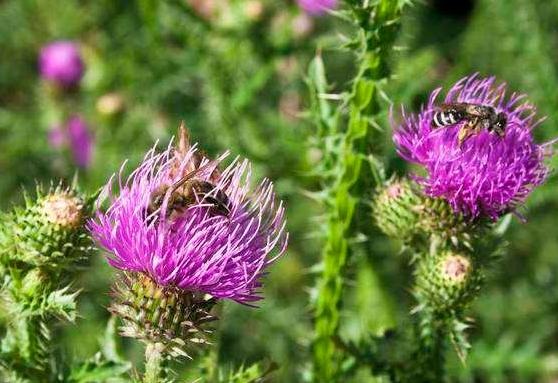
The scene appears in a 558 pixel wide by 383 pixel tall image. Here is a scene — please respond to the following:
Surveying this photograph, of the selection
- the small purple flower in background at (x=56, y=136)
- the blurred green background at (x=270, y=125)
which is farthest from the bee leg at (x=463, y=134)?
the small purple flower in background at (x=56, y=136)

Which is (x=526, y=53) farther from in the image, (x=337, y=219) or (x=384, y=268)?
(x=337, y=219)

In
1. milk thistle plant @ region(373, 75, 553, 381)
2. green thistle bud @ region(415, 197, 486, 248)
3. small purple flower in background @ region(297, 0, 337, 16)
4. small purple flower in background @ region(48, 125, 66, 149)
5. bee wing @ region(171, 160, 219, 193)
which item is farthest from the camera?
small purple flower in background @ region(297, 0, 337, 16)

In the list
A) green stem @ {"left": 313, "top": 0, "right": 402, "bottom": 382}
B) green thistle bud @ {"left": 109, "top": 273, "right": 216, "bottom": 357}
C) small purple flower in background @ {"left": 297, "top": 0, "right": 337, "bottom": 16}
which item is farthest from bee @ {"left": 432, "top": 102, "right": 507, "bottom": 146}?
small purple flower in background @ {"left": 297, "top": 0, "right": 337, "bottom": 16}

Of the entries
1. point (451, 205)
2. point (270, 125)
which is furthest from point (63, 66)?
point (451, 205)

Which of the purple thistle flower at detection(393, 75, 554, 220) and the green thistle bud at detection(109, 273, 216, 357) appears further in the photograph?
the purple thistle flower at detection(393, 75, 554, 220)

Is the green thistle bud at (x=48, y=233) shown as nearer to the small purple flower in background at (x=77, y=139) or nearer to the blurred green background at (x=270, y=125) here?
the blurred green background at (x=270, y=125)

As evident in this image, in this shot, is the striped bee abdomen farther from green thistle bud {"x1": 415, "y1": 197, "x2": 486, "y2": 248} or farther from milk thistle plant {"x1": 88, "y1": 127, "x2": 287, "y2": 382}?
milk thistle plant {"x1": 88, "y1": 127, "x2": 287, "y2": 382}
